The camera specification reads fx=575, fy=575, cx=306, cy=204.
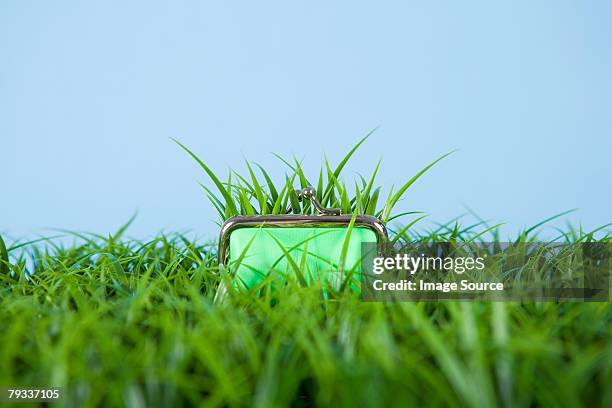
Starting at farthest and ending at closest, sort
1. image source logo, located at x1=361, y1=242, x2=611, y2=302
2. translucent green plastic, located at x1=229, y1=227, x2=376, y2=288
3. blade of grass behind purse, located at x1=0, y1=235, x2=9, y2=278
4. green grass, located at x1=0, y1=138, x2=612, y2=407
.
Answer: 1. blade of grass behind purse, located at x1=0, y1=235, x2=9, y2=278
2. translucent green plastic, located at x1=229, y1=227, x2=376, y2=288
3. image source logo, located at x1=361, y1=242, x2=611, y2=302
4. green grass, located at x1=0, y1=138, x2=612, y2=407

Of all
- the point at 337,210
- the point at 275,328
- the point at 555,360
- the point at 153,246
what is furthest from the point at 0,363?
the point at 153,246

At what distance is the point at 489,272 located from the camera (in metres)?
1.21

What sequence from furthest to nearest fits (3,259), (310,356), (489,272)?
(3,259), (489,272), (310,356)

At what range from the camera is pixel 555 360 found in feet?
1.99

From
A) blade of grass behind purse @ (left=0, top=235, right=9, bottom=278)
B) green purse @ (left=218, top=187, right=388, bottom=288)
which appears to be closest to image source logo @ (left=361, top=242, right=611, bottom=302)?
green purse @ (left=218, top=187, right=388, bottom=288)

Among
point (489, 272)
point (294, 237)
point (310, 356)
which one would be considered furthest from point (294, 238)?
point (310, 356)

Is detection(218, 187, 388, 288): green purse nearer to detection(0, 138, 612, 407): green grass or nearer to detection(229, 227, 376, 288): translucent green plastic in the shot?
detection(229, 227, 376, 288): translucent green plastic

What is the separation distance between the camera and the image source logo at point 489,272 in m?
0.95

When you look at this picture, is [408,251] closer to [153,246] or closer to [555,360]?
[153,246]

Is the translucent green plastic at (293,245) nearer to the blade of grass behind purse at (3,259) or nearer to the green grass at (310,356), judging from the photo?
the green grass at (310,356)

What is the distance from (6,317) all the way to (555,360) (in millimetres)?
725

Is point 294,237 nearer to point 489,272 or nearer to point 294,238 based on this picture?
point 294,238

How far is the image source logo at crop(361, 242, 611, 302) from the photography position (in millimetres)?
950

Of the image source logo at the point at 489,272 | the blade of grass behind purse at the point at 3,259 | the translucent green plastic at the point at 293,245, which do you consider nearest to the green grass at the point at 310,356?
the image source logo at the point at 489,272
